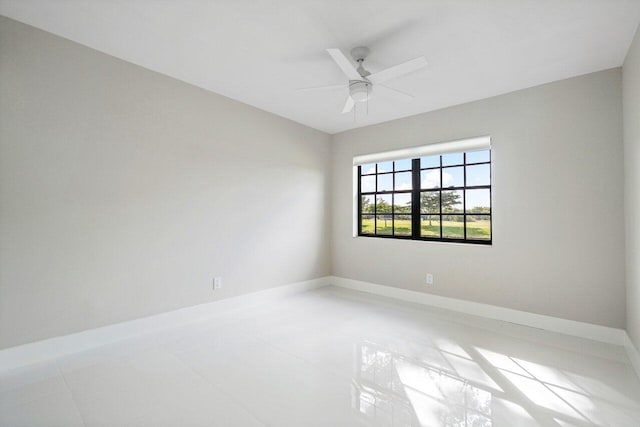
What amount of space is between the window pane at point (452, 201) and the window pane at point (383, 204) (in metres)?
0.83

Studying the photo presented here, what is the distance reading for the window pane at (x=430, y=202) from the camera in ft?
13.2

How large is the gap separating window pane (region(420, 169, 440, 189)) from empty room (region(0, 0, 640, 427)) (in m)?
0.03

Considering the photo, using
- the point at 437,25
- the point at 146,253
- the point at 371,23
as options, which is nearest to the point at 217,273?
the point at 146,253

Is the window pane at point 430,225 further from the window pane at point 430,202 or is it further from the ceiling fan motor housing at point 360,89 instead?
the ceiling fan motor housing at point 360,89

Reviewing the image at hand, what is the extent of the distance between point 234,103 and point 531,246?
12.3 ft

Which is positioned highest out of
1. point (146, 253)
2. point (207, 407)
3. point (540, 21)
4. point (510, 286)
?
point (540, 21)

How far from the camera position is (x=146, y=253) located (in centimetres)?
290

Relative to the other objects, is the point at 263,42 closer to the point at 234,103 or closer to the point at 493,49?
the point at 234,103

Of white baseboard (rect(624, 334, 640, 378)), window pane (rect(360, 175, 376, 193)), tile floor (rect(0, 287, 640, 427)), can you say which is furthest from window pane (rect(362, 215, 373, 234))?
white baseboard (rect(624, 334, 640, 378))

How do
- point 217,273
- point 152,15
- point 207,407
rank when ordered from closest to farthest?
point 207,407, point 152,15, point 217,273

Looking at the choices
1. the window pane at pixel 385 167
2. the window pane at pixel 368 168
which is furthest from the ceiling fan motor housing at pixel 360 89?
the window pane at pixel 368 168

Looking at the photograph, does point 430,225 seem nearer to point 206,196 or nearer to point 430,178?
point 430,178

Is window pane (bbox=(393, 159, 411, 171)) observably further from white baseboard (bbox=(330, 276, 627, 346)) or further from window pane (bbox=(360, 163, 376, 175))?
white baseboard (bbox=(330, 276, 627, 346))

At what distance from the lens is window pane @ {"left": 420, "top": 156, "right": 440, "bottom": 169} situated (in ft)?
13.2
